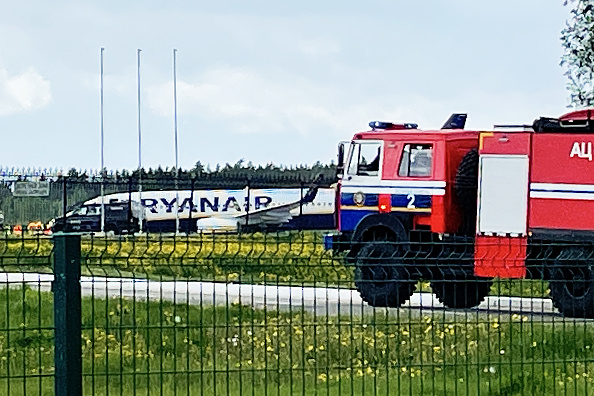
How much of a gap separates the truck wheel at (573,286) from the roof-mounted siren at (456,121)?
1042cm

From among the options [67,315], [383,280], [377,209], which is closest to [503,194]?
[377,209]

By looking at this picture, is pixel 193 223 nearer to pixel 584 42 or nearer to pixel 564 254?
pixel 584 42

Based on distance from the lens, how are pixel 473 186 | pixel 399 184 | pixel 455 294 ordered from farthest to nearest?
1. pixel 399 184
2. pixel 473 186
3. pixel 455 294

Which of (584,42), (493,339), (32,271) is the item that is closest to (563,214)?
(493,339)

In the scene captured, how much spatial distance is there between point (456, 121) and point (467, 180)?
1.90m

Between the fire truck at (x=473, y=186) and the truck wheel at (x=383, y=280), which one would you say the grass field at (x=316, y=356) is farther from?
the fire truck at (x=473, y=186)

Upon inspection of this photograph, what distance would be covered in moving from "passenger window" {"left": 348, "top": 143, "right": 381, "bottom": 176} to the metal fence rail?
10.1 m

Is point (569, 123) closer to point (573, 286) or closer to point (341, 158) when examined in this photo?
point (341, 158)

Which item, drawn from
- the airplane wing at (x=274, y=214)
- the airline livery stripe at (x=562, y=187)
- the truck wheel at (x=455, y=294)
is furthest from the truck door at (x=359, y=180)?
the airplane wing at (x=274, y=214)

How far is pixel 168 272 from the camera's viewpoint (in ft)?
30.7

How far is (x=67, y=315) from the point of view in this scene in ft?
25.5

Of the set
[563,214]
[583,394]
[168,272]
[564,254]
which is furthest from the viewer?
[563,214]

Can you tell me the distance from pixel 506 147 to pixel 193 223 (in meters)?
35.0

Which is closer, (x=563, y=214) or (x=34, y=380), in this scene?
(x=34, y=380)
